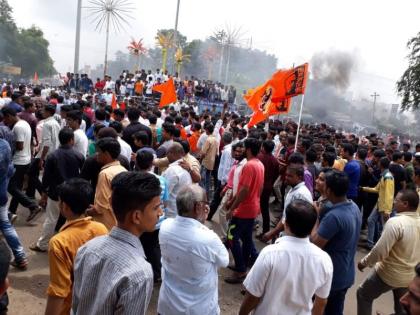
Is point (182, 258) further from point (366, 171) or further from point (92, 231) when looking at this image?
point (366, 171)

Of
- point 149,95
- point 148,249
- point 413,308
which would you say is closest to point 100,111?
point 148,249

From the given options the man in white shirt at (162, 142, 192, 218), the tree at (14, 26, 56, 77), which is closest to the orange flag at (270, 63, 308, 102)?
the man in white shirt at (162, 142, 192, 218)

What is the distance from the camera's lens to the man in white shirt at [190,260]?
2846mm

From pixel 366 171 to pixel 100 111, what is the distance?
5.49 m

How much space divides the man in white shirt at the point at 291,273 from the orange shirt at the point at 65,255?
3.95 ft

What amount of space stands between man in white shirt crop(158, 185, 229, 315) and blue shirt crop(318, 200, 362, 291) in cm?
108

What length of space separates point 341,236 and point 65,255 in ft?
7.65

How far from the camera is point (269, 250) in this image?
269 cm

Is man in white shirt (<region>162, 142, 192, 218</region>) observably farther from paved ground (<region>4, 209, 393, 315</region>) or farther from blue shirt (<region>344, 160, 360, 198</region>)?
blue shirt (<region>344, 160, 360, 198</region>)

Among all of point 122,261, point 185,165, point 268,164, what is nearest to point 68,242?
point 122,261

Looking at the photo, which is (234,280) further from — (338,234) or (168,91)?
(168,91)

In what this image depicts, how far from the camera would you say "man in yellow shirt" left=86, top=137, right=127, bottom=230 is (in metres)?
4.05

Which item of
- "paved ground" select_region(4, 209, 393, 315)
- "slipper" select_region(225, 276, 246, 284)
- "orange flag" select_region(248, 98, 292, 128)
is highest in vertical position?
"orange flag" select_region(248, 98, 292, 128)

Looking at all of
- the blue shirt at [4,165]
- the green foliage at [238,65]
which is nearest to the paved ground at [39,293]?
the blue shirt at [4,165]
